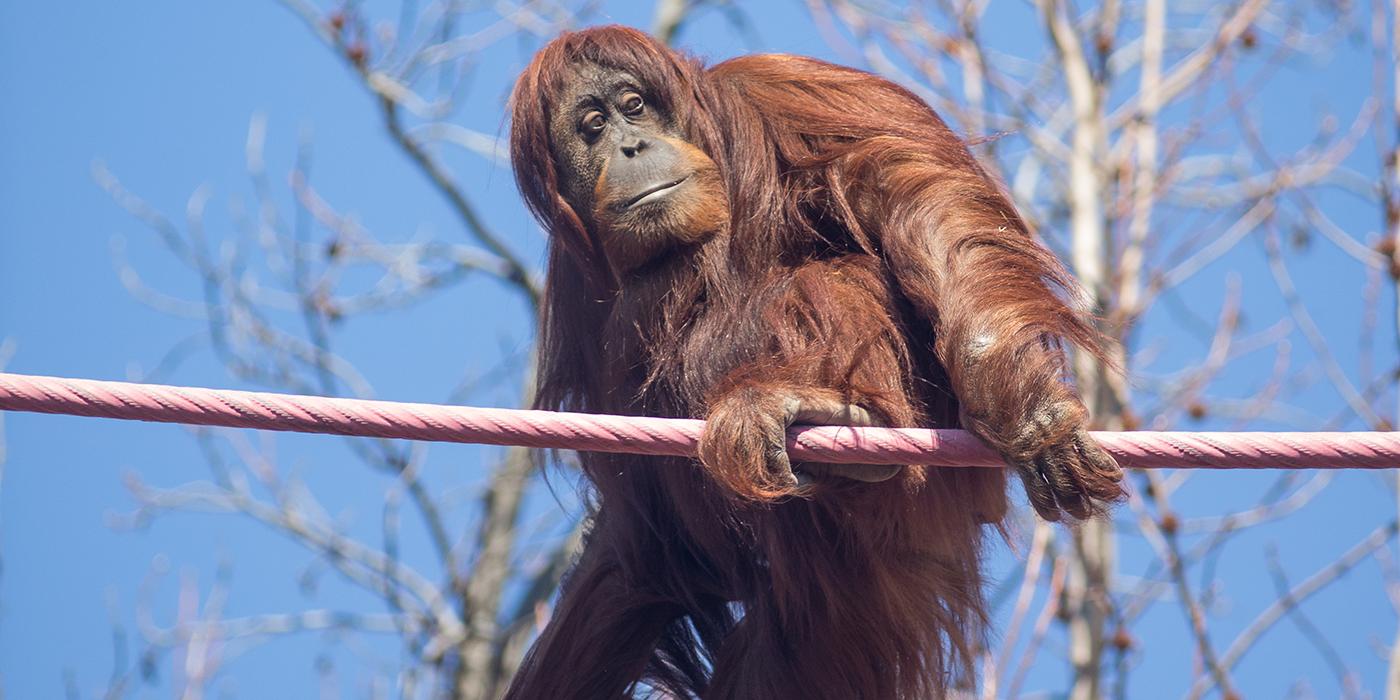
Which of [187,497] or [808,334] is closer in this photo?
[808,334]

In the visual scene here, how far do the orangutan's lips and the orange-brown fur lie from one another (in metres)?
0.14

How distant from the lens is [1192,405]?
6.30 meters

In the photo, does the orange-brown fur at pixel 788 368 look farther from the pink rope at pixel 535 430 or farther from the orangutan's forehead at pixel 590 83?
the pink rope at pixel 535 430

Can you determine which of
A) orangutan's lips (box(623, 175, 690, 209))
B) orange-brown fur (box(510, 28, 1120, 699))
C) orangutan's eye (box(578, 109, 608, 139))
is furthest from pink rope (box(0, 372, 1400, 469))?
orangutan's eye (box(578, 109, 608, 139))

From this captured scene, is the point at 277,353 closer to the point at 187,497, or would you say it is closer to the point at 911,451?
the point at 187,497

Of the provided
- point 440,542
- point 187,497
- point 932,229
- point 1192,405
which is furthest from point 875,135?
point 187,497

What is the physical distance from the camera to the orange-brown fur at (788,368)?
3.20 m

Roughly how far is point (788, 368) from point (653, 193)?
584 millimetres

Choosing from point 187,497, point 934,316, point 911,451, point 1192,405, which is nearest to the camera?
point 911,451

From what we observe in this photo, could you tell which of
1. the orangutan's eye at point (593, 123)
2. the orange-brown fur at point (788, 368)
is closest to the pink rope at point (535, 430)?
the orange-brown fur at point (788, 368)

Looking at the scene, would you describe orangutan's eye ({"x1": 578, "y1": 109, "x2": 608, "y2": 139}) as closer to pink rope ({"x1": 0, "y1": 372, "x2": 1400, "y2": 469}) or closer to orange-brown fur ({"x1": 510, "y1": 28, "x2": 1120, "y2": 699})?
orange-brown fur ({"x1": 510, "y1": 28, "x2": 1120, "y2": 699})

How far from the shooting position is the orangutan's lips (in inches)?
140

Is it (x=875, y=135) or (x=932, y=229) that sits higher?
(x=875, y=135)

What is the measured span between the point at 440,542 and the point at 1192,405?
4.21 m
